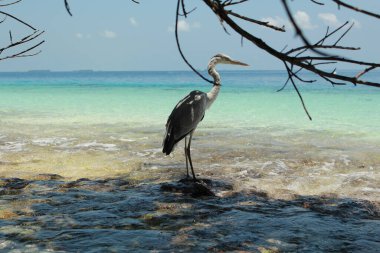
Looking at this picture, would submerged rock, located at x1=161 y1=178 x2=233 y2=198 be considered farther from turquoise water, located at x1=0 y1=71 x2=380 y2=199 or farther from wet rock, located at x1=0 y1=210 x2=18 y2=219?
wet rock, located at x1=0 y1=210 x2=18 y2=219

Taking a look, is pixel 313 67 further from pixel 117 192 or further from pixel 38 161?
pixel 38 161

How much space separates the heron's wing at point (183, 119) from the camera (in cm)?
643

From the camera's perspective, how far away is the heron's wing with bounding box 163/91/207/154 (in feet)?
21.1

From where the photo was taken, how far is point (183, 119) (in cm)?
647

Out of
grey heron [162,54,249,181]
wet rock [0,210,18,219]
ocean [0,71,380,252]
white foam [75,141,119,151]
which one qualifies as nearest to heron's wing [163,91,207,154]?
grey heron [162,54,249,181]

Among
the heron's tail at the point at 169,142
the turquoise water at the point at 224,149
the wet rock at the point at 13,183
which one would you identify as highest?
the heron's tail at the point at 169,142

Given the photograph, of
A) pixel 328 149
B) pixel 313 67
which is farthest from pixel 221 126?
pixel 313 67

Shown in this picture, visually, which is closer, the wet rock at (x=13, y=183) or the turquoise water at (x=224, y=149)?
the wet rock at (x=13, y=183)

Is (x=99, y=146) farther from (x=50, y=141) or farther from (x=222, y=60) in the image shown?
(x=222, y=60)

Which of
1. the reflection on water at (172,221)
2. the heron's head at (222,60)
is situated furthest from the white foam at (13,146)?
the heron's head at (222,60)

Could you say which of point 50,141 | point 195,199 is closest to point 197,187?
point 195,199

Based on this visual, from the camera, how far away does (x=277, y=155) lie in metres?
8.95

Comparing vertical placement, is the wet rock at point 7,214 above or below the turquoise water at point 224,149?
above

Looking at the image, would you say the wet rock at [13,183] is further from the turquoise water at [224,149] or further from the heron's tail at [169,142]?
the heron's tail at [169,142]
